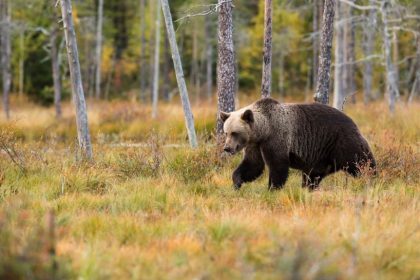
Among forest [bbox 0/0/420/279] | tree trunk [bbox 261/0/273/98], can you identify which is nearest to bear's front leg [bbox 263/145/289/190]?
forest [bbox 0/0/420/279]

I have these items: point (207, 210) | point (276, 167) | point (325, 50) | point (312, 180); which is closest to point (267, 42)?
point (325, 50)

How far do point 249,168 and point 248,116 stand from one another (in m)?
0.85

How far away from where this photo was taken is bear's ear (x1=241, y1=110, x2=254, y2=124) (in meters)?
7.59

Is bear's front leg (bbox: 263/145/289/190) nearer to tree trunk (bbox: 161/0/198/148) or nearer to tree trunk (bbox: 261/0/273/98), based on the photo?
tree trunk (bbox: 261/0/273/98)

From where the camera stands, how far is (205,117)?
15641 millimetres

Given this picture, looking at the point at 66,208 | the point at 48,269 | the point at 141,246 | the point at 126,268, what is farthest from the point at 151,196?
the point at 48,269

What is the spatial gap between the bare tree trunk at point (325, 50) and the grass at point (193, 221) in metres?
1.41

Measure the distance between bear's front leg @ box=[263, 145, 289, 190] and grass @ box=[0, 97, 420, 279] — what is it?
0.97ft

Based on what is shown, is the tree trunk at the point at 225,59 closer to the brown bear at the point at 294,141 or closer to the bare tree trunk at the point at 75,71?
the brown bear at the point at 294,141

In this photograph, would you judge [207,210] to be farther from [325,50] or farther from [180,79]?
[180,79]

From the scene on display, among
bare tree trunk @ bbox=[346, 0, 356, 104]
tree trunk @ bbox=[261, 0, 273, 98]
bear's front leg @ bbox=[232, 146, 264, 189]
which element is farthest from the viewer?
bare tree trunk @ bbox=[346, 0, 356, 104]

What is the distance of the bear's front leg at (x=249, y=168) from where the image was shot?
26.4 feet

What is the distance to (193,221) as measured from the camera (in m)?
5.86

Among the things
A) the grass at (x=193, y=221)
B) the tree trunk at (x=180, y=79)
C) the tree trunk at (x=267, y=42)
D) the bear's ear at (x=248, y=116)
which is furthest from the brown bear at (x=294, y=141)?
the tree trunk at (x=180, y=79)
